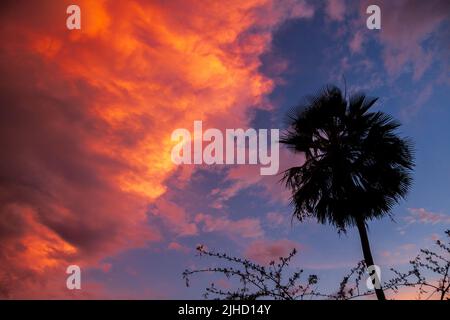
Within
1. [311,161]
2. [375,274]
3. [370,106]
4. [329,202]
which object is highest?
[370,106]

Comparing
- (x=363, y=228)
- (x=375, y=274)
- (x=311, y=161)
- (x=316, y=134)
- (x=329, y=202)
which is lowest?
(x=375, y=274)
